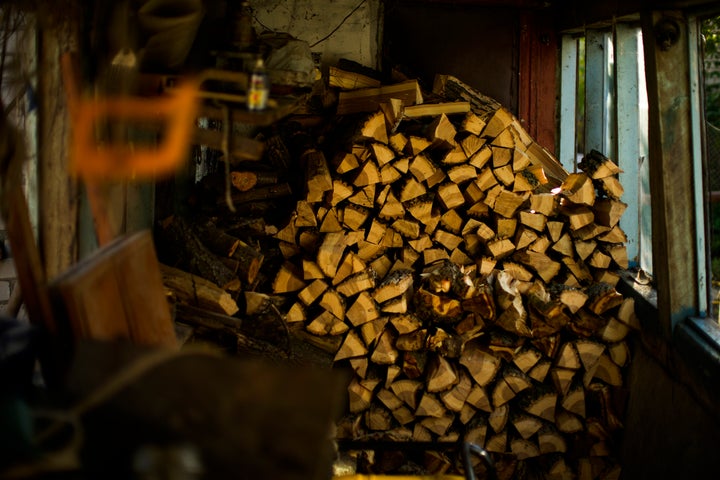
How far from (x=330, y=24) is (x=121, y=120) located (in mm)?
2620

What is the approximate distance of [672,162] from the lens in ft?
12.3

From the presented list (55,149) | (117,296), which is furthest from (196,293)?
(117,296)

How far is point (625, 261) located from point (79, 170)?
10.9 ft

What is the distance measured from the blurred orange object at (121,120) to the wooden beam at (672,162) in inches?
95.1

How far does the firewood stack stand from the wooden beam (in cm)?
49

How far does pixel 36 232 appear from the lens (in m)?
2.95

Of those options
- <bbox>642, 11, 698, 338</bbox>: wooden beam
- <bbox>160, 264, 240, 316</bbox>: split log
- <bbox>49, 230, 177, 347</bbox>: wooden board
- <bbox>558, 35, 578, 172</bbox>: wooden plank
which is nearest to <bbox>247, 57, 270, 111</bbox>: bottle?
<bbox>49, 230, 177, 347</bbox>: wooden board

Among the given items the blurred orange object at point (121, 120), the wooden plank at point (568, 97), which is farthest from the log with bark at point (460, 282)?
the blurred orange object at point (121, 120)

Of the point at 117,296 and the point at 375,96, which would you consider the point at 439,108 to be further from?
the point at 117,296

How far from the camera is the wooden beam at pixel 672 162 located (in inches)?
145

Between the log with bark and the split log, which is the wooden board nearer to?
the split log

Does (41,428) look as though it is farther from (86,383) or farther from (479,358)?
(479,358)

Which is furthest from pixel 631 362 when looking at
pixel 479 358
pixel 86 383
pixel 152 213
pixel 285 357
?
pixel 86 383

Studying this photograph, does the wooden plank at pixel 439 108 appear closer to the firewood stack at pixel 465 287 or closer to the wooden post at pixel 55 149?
the firewood stack at pixel 465 287
